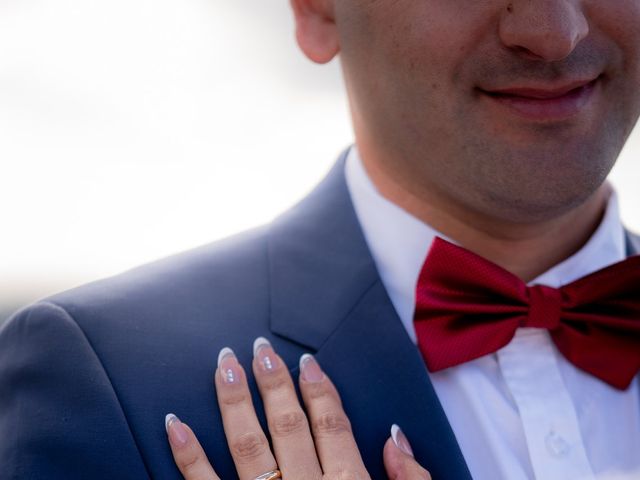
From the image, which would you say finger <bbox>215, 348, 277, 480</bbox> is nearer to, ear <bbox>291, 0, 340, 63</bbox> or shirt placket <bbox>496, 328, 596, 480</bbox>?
shirt placket <bbox>496, 328, 596, 480</bbox>

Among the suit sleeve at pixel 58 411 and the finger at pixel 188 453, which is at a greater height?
the suit sleeve at pixel 58 411

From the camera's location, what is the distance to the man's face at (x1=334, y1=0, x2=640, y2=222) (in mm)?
1997

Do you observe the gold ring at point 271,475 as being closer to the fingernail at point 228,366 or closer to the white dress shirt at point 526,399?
the fingernail at point 228,366

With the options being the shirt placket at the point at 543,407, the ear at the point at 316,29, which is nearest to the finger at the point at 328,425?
the shirt placket at the point at 543,407

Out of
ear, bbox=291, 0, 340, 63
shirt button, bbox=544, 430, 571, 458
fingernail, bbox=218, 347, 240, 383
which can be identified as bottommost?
shirt button, bbox=544, 430, 571, 458

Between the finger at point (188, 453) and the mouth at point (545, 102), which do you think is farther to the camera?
the mouth at point (545, 102)

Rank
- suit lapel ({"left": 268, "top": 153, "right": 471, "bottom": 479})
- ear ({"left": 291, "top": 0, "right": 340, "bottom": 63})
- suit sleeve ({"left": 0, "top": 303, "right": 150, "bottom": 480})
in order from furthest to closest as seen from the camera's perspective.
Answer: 1. ear ({"left": 291, "top": 0, "right": 340, "bottom": 63})
2. suit lapel ({"left": 268, "top": 153, "right": 471, "bottom": 479})
3. suit sleeve ({"left": 0, "top": 303, "right": 150, "bottom": 480})

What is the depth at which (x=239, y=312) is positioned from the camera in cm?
210

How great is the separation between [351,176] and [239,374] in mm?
678

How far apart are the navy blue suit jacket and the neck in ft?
0.55

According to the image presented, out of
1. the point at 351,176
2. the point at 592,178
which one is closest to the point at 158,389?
the point at 351,176

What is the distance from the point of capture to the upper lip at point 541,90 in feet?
6.60

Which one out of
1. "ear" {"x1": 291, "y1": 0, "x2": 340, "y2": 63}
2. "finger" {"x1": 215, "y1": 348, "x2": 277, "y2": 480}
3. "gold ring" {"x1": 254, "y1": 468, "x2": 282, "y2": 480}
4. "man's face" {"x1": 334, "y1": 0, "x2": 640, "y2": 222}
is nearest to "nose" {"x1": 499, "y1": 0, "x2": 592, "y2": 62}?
"man's face" {"x1": 334, "y1": 0, "x2": 640, "y2": 222}

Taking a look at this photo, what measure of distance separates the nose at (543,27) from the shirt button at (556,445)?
75 centimetres
